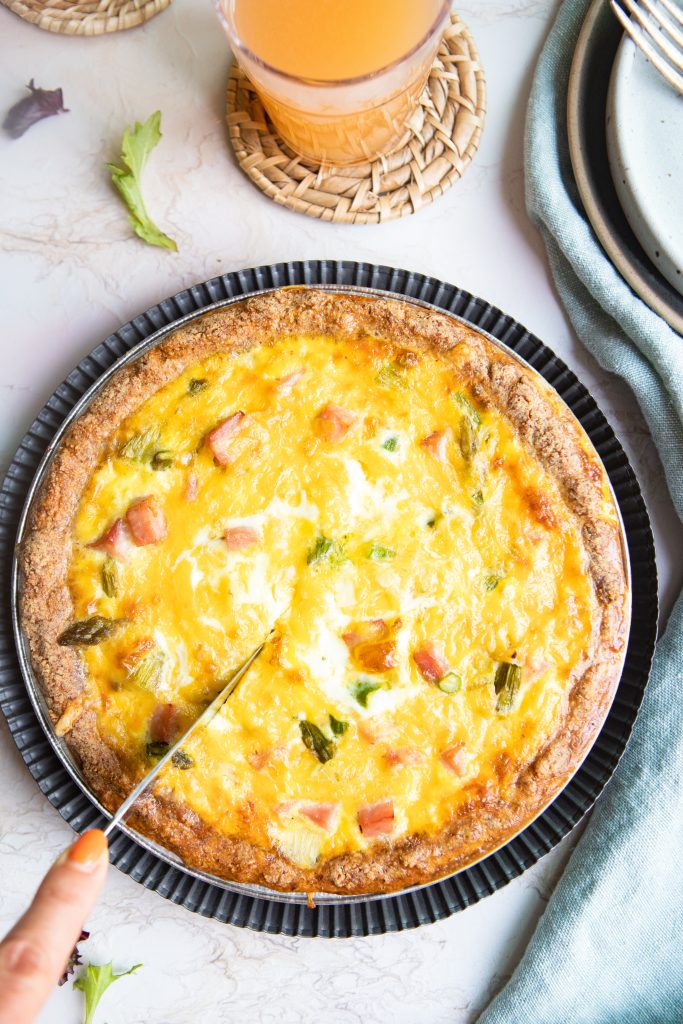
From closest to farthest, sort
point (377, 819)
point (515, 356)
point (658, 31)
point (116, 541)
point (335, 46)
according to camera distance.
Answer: point (377, 819), point (116, 541), point (335, 46), point (515, 356), point (658, 31)

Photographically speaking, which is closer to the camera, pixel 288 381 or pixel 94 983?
pixel 288 381

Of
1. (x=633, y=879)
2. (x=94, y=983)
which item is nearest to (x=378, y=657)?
(x=633, y=879)

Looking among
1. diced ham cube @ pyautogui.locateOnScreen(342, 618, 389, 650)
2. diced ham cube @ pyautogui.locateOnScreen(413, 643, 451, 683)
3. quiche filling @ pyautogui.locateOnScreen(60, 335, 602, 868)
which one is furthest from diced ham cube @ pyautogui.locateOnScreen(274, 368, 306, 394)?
diced ham cube @ pyautogui.locateOnScreen(413, 643, 451, 683)

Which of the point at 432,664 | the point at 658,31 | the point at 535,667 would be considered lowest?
the point at 432,664

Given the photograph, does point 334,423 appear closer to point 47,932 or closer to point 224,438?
point 224,438

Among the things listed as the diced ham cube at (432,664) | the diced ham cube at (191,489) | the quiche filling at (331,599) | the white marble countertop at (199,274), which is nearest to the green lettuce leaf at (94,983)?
the white marble countertop at (199,274)

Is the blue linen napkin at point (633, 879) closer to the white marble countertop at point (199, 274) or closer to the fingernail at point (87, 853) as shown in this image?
the white marble countertop at point (199, 274)

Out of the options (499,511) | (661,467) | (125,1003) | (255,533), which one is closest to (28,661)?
(255,533)
